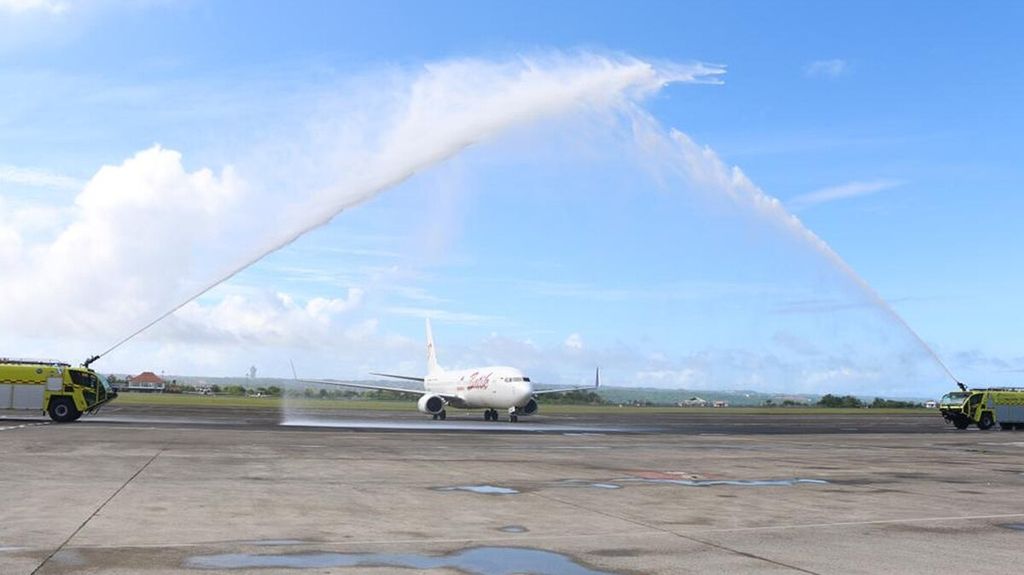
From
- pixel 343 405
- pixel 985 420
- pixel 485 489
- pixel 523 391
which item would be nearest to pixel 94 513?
pixel 485 489

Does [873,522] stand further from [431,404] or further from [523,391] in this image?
[431,404]

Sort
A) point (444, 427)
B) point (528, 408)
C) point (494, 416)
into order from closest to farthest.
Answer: point (444, 427) → point (528, 408) → point (494, 416)

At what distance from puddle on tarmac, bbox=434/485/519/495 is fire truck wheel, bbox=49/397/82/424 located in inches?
1240

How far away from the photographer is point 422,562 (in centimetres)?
1065

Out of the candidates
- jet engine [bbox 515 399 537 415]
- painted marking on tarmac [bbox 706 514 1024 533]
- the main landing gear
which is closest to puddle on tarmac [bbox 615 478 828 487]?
painted marking on tarmac [bbox 706 514 1024 533]

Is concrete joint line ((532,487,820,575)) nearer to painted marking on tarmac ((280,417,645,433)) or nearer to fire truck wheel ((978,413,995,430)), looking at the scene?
painted marking on tarmac ((280,417,645,433))

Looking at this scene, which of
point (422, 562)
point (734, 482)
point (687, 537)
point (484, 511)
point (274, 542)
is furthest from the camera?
point (734, 482)

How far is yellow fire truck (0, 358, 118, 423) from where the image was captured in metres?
42.8

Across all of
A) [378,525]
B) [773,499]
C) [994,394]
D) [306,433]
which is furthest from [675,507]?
[994,394]

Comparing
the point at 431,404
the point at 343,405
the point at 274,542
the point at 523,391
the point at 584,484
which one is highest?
the point at 523,391

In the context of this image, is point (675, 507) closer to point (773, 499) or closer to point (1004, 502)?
point (773, 499)

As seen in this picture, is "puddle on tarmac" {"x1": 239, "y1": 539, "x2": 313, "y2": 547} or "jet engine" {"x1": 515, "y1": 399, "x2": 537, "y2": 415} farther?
"jet engine" {"x1": 515, "y1": 399, "x2": 537, "y2": 415}

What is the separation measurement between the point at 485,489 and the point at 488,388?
149ft

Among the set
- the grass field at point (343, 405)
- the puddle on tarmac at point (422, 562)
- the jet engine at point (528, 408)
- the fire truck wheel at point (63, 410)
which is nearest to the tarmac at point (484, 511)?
the puddle on tarmac at point (422, 562)
